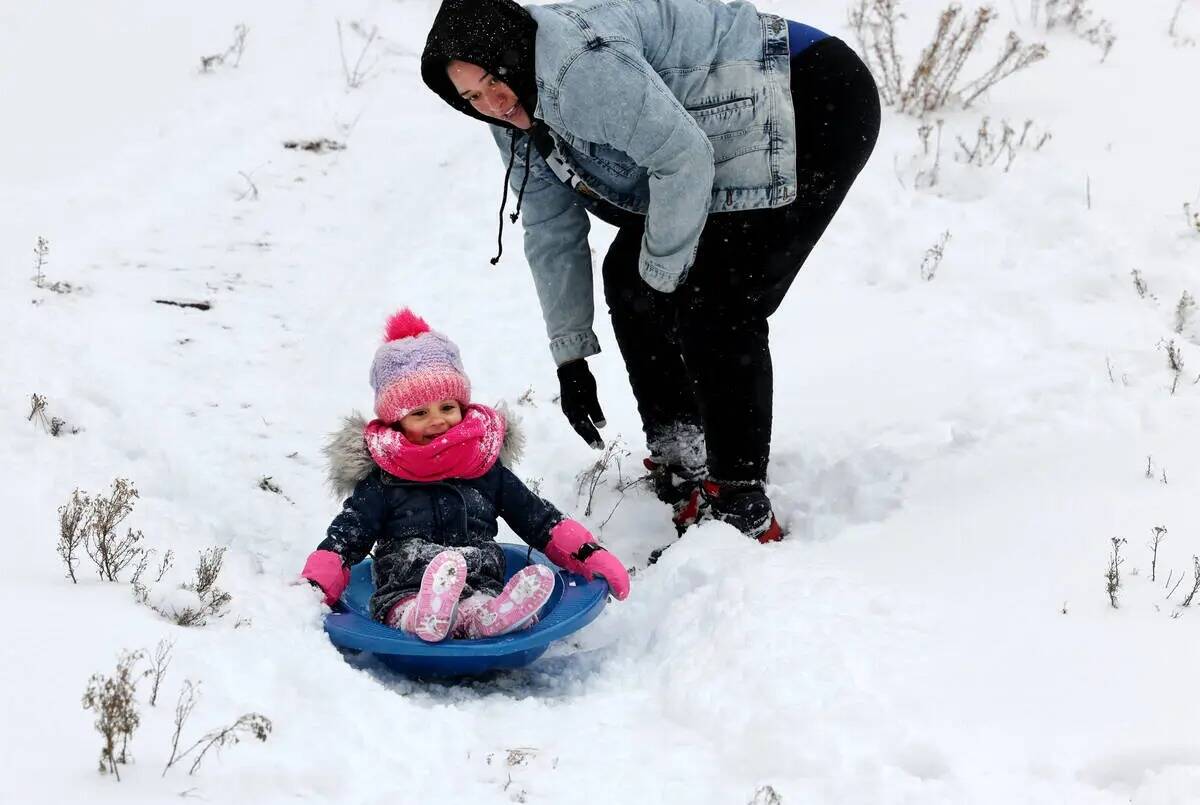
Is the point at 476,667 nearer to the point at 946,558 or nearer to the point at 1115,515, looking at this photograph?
the point at 946,558

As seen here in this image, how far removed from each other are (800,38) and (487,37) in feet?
3.04

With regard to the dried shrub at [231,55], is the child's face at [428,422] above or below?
above

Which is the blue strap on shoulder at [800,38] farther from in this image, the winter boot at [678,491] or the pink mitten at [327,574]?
the pink mitten at [327,574]

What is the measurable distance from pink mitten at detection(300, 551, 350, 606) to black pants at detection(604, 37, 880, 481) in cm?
115

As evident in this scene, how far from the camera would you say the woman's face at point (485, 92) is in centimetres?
253

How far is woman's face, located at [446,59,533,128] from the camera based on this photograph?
253 cm

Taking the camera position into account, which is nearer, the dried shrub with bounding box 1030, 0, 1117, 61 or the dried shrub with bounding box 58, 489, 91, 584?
the dried shrub with bounding box 58, 489, 91, 584

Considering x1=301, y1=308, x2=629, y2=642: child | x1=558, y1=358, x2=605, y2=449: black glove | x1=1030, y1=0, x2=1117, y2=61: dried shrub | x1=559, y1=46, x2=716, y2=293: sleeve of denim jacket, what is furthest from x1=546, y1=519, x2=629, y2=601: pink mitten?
x1=1030, y1=0, x2=1117, y2=61: dried shrub

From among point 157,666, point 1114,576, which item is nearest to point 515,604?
point 157,666

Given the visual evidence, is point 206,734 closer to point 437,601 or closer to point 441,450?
point 437,601

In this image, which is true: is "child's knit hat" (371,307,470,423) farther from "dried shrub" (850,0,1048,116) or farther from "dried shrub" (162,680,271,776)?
"dried shrub" (850,0,1048,116)

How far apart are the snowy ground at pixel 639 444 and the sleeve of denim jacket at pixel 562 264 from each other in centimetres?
73

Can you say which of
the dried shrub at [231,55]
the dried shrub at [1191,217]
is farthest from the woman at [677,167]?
the dried shrub at [231,55]

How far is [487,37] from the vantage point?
2459 millimetres
